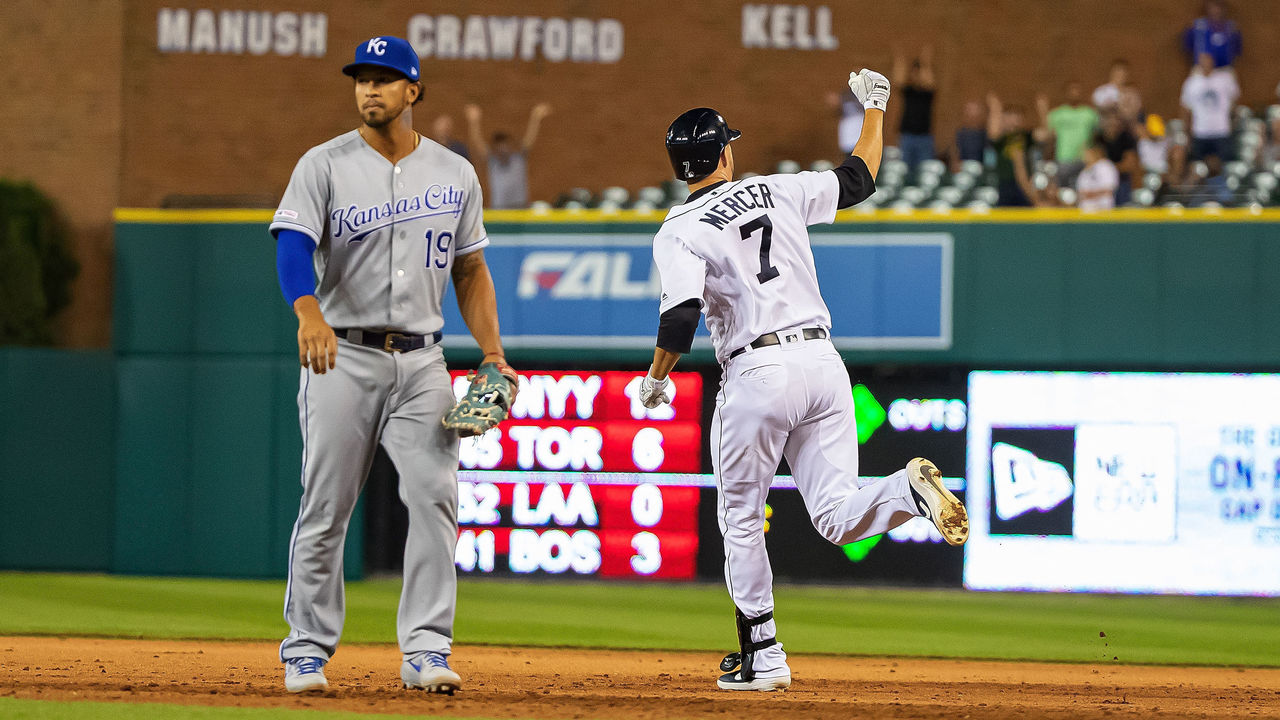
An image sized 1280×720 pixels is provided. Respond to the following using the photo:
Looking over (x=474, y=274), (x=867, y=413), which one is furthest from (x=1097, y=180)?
(x=474, y=274)

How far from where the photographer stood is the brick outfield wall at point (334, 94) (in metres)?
15.2

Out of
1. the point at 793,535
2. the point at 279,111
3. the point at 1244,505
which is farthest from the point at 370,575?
the point at 279,111

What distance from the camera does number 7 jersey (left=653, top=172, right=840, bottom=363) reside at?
14.9 ft

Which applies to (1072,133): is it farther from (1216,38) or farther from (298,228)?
(298,228)

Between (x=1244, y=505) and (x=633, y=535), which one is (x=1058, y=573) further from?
(x=633, y=535)

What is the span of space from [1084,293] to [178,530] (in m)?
6.45

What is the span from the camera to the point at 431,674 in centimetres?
403

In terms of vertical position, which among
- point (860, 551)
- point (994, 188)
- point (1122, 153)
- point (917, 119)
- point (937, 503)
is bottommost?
point (860, 551)

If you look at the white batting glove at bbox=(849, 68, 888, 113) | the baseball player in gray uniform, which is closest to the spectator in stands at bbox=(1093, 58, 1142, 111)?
the white batting glove at bbox=(849, 68, 888, 113)

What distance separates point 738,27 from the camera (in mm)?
15453

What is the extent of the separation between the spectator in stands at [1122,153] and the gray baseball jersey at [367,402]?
8450 millimetres

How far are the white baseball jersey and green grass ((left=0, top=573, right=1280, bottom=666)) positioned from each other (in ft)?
10.9

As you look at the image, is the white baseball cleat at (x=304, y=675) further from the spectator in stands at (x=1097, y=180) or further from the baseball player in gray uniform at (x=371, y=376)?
the spectator in stands at (x=1097, y=180)

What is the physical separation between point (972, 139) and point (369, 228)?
31.3 feet
